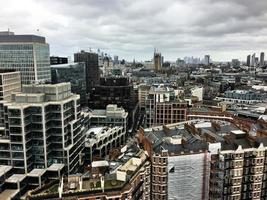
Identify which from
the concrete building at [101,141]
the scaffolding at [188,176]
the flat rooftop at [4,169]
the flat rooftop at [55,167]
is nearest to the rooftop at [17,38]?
the concrete building at [101,141]

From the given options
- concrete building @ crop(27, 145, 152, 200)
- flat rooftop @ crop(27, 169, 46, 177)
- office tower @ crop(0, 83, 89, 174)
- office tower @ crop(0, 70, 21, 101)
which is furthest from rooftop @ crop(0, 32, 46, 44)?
concrete building @ crop(27, 145, 152, 200)

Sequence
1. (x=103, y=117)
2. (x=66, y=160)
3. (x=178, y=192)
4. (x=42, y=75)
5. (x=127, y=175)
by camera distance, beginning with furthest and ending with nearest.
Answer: (x=42, y=75) < (x=103, y=117) < (x=66, y=160) < (x=178, y=192) < (x=127, y=175)

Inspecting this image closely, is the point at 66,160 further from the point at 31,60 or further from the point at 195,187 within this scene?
the point at 31,60

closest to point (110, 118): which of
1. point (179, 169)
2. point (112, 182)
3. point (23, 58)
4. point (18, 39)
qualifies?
point (23, 58)

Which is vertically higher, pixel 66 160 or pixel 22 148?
pixel 22 148

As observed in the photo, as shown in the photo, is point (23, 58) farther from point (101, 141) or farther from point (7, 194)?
point (7, 194)

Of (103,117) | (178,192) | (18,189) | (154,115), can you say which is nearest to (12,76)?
(103,117)

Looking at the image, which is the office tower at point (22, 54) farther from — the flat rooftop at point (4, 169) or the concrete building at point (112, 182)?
the concrete building at point (112, 182)

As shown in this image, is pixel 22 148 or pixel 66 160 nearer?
pixel 22 148
